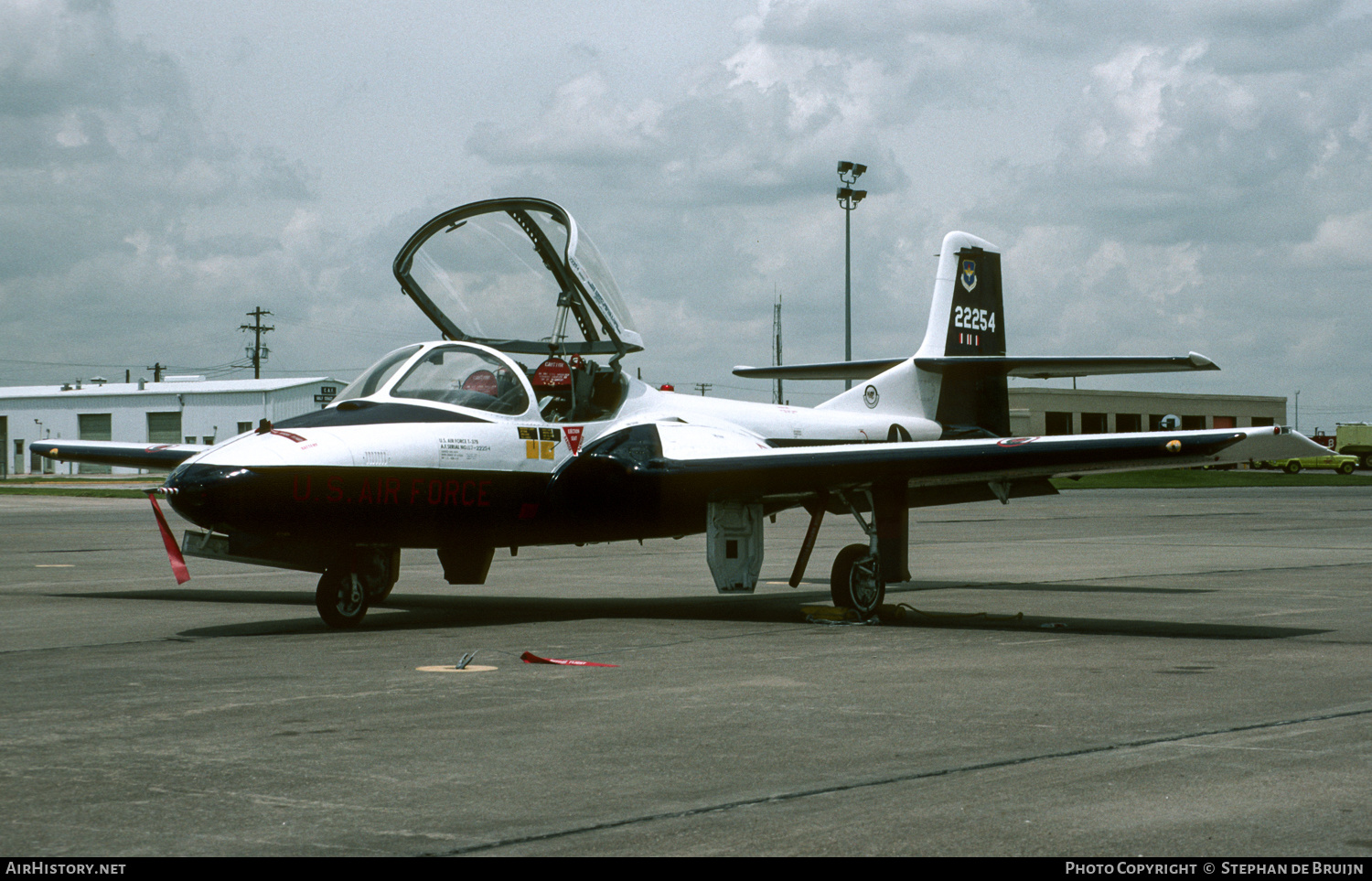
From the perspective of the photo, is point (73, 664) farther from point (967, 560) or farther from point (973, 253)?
point (967, 560)

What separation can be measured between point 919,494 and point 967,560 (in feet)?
25.4

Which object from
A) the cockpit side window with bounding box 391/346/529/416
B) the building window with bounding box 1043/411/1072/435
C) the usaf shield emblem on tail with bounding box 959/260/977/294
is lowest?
the cockpit side window with bounding box 391/346/529/416

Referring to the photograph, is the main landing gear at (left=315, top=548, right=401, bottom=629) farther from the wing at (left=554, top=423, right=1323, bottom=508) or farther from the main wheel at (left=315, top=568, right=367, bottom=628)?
the wing at (left=554, top=423, right=1323, bottom=508)

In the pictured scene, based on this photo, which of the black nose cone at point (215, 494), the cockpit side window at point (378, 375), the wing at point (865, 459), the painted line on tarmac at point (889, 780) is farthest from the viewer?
the cockpit side window at point (378, 375)

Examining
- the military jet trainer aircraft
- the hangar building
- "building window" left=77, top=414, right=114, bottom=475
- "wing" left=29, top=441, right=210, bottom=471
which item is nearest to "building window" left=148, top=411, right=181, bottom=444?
the hangar building

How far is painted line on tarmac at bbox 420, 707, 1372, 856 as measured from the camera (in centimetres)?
506

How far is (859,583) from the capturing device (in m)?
14.1

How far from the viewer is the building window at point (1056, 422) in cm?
10266

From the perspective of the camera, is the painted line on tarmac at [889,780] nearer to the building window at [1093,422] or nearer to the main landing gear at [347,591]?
the main landing gear at [347,591]

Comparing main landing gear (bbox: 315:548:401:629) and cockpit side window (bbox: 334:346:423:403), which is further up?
cockpit side window (bbox: 334:346:423:403)

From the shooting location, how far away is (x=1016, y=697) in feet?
27.7

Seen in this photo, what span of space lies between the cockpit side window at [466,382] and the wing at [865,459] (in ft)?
3.01

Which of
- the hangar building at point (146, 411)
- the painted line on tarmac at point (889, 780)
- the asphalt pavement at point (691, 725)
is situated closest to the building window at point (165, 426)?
the hangar building at point (146, 411)

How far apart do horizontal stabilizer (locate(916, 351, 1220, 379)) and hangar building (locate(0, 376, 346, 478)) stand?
8222 cm
